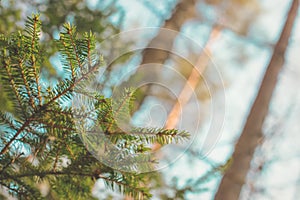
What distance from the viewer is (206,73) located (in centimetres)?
155

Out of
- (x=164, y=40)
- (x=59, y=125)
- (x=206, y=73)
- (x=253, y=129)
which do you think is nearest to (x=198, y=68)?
(x=253, y=129)

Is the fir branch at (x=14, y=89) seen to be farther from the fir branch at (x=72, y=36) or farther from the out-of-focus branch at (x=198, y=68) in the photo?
the out-of-focus branch at (x=198, y=68)

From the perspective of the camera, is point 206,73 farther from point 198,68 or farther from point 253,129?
point 198,68

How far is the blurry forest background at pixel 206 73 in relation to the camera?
1.22 m

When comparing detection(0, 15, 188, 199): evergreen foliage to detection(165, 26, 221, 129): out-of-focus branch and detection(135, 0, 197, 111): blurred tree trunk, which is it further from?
detection(165, 26, 221, 129): out-of-focus branch

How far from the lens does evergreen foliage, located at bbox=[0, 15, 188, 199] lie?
2.25 feet

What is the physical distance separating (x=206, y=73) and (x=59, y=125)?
927mm

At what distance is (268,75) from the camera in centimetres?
256

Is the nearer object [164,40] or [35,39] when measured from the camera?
[35,39]

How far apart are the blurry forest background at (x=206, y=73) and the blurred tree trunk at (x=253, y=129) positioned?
0.32 ft

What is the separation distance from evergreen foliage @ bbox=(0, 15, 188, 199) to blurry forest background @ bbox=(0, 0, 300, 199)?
0.10 meters

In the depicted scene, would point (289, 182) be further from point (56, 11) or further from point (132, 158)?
point (132, 158)

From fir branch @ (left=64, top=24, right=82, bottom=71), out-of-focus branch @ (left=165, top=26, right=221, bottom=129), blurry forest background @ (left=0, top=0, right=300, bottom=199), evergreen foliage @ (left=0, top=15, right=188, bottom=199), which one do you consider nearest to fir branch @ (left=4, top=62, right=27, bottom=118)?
evergreen foliage @ (left=0, top=15, right=188, bottom=199)

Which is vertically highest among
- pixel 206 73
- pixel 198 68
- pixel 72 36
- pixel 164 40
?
pixel 198 68
